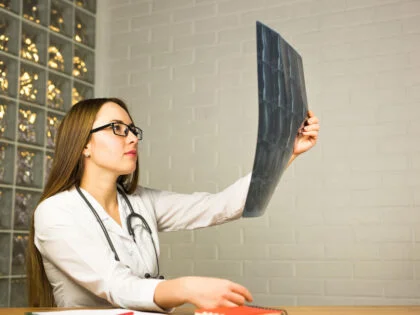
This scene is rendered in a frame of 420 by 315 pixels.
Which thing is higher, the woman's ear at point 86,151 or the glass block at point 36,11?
the glass block at point 36,11

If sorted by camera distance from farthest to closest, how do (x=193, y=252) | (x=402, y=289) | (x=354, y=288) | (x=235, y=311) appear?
(x=193, y=252) < (x=354, y=288) < (x=402, y=289) < (x=235, y=311)

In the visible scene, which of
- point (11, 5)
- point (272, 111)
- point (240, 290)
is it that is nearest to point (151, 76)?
point (11, 5)

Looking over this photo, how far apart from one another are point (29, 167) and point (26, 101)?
396 mm

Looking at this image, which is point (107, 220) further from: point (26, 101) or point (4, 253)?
point (26, 101)

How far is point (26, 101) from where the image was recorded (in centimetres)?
360

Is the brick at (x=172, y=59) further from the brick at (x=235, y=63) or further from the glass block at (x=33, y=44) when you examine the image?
the glass block at (x=33, y=44)

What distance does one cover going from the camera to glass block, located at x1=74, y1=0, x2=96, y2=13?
418cm

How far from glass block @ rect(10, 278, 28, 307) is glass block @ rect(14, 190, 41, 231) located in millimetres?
305

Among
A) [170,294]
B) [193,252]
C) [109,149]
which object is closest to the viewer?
[170,294]

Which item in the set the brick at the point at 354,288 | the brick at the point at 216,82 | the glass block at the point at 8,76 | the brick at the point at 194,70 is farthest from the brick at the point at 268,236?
the glass block at the point at 8,76

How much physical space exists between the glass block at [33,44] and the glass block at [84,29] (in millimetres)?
350

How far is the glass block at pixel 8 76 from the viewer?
3.44 m

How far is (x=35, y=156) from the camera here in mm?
3660

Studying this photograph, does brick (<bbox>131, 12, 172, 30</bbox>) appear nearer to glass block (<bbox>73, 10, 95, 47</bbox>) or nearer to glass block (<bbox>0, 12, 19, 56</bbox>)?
glass block (<bbox>73, 10, 95, 47</bbox>)
